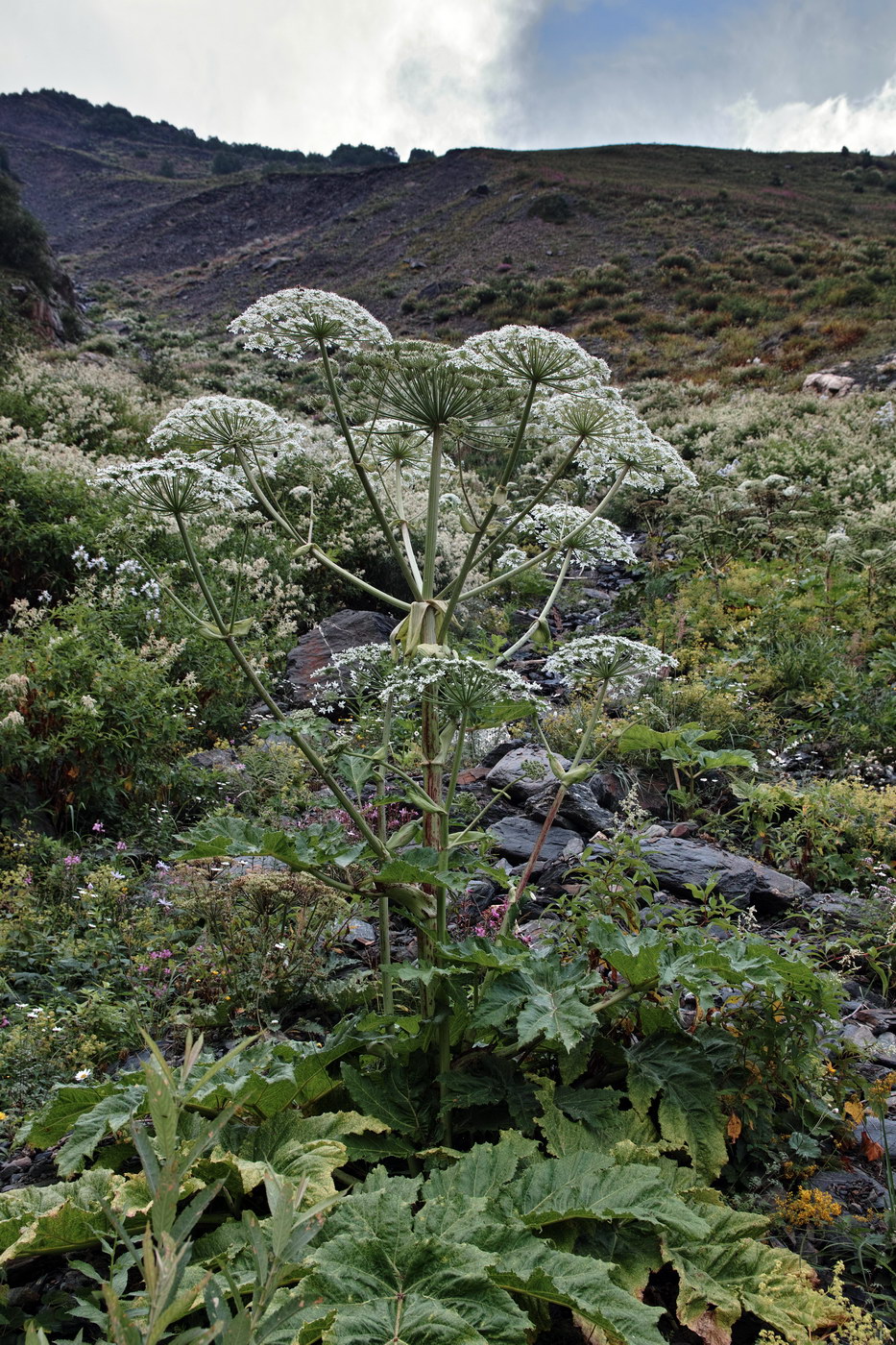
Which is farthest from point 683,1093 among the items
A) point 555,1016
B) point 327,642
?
point 327,642

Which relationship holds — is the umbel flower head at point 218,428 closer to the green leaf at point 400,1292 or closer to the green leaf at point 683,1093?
the green leaf at point 400,1292

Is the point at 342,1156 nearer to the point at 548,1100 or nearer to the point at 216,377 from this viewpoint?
the point at 548,1100

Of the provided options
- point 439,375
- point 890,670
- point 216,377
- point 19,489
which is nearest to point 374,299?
point 216,377

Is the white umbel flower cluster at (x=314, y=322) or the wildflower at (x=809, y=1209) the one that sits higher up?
the white umbel flower cluster at (x=314, y=322)

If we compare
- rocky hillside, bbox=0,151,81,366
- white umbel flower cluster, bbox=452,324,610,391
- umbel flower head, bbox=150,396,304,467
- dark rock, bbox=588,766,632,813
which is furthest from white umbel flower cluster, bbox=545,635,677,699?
rocky hillside, bbox=0,151,81,366

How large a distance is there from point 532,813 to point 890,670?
3.23 metres

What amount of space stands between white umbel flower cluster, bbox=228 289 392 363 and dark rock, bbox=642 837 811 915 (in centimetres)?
262

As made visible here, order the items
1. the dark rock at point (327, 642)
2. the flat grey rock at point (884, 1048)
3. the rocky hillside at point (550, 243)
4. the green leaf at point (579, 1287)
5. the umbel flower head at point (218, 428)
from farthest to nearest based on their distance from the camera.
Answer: the rocky hillside at point (550, 243), the dark rock at point (327, 642), the flat grey rock at point (884, 1048), the umbel flower head at point (218, 428), the green leaf at point (579, 1287)

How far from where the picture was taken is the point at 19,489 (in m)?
6.96

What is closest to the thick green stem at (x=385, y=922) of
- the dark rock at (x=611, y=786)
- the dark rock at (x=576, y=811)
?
the dark rock at (x=576, y=811)

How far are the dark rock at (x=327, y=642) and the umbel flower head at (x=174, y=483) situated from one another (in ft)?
12.9

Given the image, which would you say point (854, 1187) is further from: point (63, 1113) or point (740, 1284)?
point (63, 1113)

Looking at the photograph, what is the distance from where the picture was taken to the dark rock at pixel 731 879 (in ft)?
12.2

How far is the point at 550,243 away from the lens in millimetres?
38625
